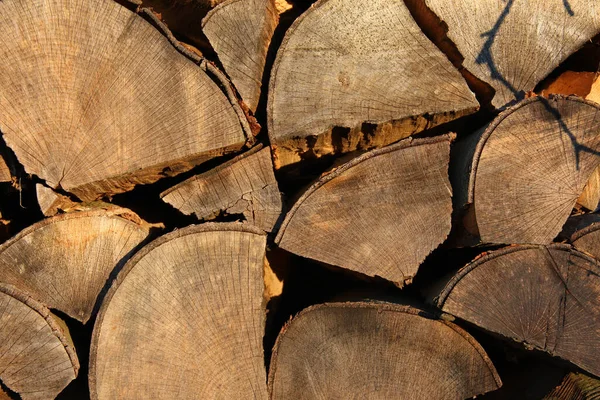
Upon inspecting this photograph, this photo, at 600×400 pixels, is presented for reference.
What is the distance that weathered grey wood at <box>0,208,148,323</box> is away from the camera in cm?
214

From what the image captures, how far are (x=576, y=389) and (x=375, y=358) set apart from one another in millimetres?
831

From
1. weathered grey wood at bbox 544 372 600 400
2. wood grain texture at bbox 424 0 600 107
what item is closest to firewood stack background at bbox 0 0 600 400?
weathered grey wood at bbox 544 372 600 400

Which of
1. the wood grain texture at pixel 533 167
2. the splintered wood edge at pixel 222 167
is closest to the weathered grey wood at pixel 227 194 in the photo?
the splintered wood edge at pixel 222 167

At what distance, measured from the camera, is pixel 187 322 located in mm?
2098

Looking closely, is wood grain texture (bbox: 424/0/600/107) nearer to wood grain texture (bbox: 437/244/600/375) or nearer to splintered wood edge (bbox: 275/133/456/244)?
splintered wood edge (bbox: 275/133/456/244)

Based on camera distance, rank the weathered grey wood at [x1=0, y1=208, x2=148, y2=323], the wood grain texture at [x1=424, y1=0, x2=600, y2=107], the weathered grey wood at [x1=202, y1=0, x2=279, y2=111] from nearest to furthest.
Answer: the weathered grey wood at [x1=0, y1=208, x2=148, y2=323] → the weathered grey wood at [x1=202, y1=0, x2=279, y2=111] → the wood grain texture at [x1=424, y1=0, x2=600, y2=107]

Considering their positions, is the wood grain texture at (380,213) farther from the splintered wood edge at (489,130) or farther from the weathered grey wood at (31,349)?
the weathered grey wood at (31,349)

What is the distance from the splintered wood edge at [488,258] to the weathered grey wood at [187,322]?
2.29 feet

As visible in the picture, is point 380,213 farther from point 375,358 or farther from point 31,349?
point 31,349

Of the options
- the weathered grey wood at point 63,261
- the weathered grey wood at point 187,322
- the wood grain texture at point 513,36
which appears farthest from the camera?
the wood grain texture at point 513,36

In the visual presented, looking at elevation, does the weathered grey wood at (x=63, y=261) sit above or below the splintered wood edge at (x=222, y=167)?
below

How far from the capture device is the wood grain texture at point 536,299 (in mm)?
2082

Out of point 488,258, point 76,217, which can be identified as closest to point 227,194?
point 76,217

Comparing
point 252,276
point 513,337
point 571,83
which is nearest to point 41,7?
point 252,276
